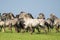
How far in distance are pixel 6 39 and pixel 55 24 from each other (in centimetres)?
1018

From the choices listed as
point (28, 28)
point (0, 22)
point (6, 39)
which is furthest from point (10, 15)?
point (6, 39)

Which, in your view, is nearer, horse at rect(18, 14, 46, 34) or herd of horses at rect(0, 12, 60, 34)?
horse at rect(18, 14, 46, 34)

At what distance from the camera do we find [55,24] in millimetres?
26125

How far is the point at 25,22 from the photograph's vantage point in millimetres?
23016

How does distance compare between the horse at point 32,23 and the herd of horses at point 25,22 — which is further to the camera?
the herd of horses at point 25,22

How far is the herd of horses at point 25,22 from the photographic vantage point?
73.2 ft

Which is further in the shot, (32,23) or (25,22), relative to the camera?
(25,22)

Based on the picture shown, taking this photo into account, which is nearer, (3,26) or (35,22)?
(35,22)

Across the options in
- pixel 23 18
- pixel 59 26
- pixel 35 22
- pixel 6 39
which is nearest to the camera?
pixel 6 39

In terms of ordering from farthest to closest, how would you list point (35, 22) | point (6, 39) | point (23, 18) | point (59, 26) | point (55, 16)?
1. point (55, 16)
2. point (59, 26)
3. point (23, 18)
4. point (35, 22)
5. point (6, 39)

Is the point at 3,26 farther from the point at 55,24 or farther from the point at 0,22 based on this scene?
the point at 55,24

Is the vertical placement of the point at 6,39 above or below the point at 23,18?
below

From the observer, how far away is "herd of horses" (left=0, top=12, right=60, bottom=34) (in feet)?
73.2

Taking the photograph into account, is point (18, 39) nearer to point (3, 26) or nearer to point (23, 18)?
point (23, 18)
